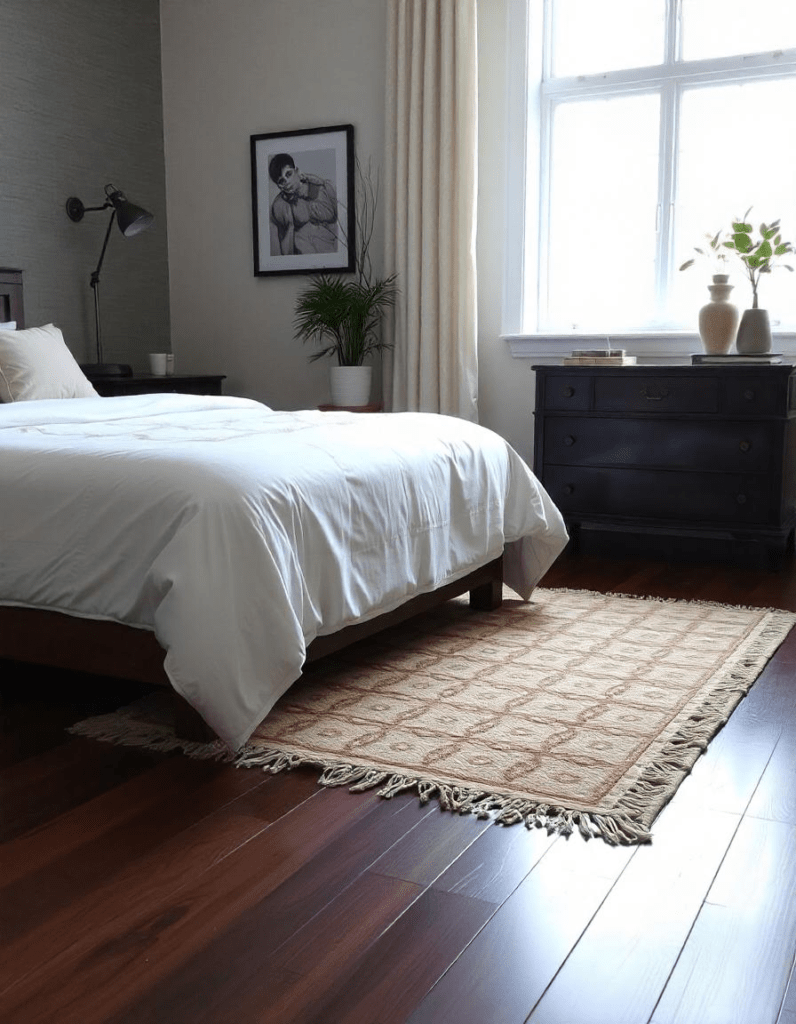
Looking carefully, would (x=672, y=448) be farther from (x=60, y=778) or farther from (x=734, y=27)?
(x=60, y=778)

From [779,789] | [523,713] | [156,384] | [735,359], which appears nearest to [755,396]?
[735,359]

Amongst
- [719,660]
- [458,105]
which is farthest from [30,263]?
[719,660]

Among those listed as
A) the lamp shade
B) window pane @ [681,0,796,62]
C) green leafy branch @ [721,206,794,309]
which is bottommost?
green leafy branch @ [721,206,794,309]

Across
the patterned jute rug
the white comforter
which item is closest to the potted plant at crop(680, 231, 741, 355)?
the patterned jute rug

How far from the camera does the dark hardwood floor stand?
1.31m

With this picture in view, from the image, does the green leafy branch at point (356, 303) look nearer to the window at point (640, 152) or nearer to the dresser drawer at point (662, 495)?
the window at point (640, 152)

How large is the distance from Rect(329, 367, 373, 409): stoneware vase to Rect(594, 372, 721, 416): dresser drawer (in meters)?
1.17

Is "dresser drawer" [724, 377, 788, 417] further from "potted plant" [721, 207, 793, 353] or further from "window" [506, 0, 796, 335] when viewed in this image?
Answer: "window" [506, 0, 796, 335]

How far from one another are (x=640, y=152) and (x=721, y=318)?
0.96 m

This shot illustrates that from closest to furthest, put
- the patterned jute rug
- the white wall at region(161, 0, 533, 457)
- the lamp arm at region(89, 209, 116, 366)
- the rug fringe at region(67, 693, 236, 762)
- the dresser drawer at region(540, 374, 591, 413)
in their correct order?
the patterned jute rug
the rug fringe at region(67, 693, 236, 762)
the dresser drawer at region(540, 374, 591, 413)
the white wall at region(161, 0, 533, 457)
the lamp arm at region(89, 209, 116, 366)

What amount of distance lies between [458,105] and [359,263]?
85 cm

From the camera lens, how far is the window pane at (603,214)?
455cm

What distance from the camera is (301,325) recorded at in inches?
205

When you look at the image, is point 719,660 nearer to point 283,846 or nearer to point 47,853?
point 283,846
